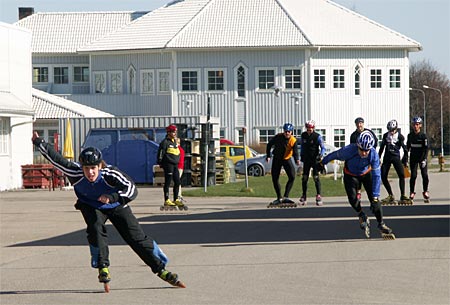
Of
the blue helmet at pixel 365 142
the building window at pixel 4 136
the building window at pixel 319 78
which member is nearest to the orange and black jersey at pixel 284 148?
the blue helmet at pixel 365 142

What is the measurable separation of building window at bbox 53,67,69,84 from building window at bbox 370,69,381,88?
64.6 feet

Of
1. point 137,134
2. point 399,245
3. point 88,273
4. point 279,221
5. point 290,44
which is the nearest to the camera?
point 88,273

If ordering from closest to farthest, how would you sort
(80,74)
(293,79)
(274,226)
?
(274,226), (293,79), (80,74)

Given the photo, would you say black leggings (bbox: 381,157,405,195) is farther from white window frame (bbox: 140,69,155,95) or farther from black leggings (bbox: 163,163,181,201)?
white window frame (bbox: 140,69,155,95)

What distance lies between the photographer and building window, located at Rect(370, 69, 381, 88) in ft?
221

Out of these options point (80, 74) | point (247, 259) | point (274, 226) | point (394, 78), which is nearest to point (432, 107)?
point (394, 78)

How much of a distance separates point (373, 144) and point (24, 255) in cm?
539

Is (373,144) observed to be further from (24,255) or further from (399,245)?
(24,255)

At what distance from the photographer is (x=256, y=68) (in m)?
65.1

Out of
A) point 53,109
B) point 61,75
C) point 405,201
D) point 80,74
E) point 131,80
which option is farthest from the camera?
point 61,75

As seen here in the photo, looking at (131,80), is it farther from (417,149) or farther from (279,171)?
(417,149)

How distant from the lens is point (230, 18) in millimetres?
67750

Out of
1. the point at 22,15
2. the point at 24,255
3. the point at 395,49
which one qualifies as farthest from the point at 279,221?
the point at 22,15

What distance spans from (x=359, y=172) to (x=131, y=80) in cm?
5104
